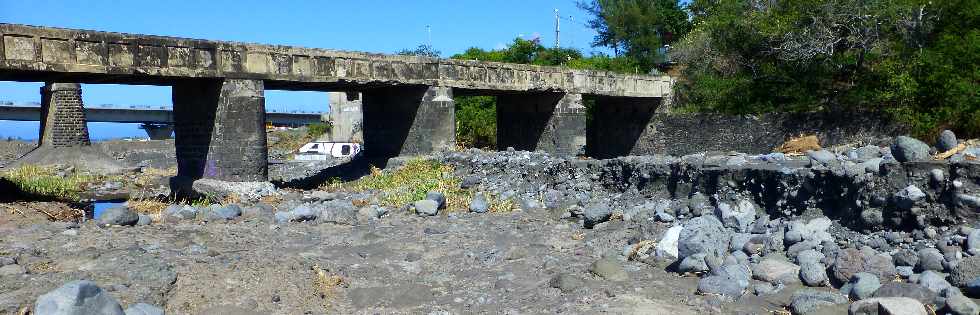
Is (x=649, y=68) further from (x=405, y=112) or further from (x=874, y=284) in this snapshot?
(x=874, y=284)

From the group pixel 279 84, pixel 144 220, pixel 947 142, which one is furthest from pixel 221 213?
pixel 947 142

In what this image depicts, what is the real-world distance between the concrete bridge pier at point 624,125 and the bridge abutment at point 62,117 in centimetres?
1617

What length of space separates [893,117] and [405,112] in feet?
30.8

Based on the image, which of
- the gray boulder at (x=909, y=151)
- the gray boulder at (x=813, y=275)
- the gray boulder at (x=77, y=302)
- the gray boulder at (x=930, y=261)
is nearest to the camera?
the gray boulder at (x=77, y=302)

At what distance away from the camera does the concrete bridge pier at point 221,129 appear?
10.3 meters

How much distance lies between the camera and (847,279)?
4645 millimetres

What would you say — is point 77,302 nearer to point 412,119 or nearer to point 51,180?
point 412,119

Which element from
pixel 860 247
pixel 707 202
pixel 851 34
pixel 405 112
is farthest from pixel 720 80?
pixel 860 247

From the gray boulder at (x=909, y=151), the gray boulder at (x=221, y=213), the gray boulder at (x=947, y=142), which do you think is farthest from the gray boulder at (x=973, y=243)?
the gray boulder at (x=221, y=213)

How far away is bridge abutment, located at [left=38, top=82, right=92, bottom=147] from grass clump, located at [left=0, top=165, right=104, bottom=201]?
1.42 m

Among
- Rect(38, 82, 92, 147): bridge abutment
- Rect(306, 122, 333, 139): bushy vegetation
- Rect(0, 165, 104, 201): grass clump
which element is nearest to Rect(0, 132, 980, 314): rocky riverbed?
Rect(0, 165, 104, 201): grass clump

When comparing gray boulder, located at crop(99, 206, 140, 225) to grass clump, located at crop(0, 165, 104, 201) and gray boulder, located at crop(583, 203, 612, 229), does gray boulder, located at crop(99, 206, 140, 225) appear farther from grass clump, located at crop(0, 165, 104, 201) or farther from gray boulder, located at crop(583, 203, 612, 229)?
grass clump, located at crop(0, 165, 104, 201)

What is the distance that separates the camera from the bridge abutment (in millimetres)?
21188

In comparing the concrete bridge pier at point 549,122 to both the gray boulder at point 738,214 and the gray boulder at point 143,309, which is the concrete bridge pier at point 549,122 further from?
the gray boulder at point 143,309
